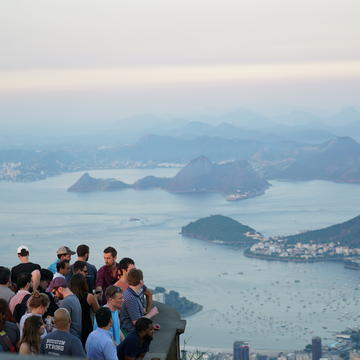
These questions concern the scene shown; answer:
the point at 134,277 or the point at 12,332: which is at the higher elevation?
the point at 134,277

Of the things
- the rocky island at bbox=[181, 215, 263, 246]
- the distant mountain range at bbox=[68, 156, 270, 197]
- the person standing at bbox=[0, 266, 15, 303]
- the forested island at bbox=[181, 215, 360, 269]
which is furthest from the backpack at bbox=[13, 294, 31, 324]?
the distant mountain range at bbox=[68, 156, 270, 197]

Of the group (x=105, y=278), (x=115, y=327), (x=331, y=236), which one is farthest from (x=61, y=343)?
(x=331, y=236)

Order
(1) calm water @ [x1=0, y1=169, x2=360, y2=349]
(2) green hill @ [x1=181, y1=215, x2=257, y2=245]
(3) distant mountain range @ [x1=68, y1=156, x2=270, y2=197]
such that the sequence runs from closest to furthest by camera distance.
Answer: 1. (1) calm water @ [x1=0, y1=169, x2=360, y2=349]
2. (2) green hill @ [x1=181, y1=215, x2=257, y2=245]
3. (3) distant mountain range @ [x1=68, y1=156, x2=270, y2=197]

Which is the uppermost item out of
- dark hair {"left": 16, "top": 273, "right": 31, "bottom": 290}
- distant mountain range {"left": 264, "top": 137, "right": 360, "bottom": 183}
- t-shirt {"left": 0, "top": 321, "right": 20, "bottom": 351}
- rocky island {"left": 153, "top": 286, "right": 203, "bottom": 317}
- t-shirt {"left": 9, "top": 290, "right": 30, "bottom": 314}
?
distant mountain range {"left": 264, "top": 137, "right": 360, "bottom": 183}

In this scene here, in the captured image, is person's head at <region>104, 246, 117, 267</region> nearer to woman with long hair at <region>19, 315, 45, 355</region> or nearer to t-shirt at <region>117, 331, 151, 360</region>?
t-shirt at <region>117, 331, 151, 360</region>

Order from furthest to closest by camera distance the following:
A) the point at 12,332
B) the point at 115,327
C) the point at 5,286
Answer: the point at 5,286 → the point at 115,327 → the point at 12,332

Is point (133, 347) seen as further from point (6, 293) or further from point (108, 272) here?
point (108, 272)

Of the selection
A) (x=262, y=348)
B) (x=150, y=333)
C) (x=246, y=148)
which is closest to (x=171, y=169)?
(x=246, y=148)
